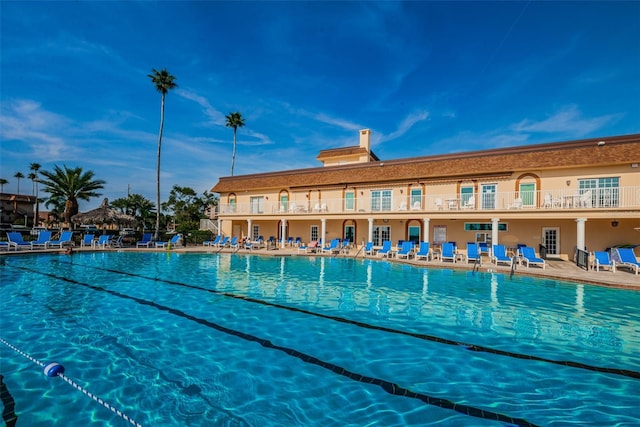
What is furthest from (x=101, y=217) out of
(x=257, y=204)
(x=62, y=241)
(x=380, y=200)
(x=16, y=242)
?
(x=380, y=200)

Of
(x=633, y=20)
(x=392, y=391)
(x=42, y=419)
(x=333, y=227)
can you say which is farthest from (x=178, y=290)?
(x=633, y=20)

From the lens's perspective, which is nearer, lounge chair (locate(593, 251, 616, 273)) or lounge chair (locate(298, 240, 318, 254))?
lounge chair (locate(593, 251, 616, 273))

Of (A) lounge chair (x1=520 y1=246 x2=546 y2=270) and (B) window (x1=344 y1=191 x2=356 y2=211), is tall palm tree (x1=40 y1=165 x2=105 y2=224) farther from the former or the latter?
(A) lounge chair (x1=520 y1=246 x2=546 y2=270)

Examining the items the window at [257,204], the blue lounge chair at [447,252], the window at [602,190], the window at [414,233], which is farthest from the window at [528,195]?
the window at [257,204]

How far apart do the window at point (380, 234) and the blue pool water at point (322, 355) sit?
11732 millimetres

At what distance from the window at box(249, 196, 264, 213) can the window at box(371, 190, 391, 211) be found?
8.99 m

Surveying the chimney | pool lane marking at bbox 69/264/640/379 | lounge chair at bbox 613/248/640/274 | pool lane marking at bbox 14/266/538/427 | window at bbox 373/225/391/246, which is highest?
the chimney

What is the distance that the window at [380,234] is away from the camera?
2144 cm

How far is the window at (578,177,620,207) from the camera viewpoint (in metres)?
14.4

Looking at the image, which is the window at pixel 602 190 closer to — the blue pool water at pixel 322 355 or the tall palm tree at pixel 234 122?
the blue pool water at pixel 322 355

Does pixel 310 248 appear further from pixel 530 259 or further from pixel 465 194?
pixel 530 259

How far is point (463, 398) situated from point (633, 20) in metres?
17.5

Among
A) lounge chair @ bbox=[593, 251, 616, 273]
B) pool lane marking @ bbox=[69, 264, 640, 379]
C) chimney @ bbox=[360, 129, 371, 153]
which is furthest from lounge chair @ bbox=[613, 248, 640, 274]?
chimney @ bbox=[360, 129, 371, 153]

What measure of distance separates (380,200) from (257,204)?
10.3 metres
